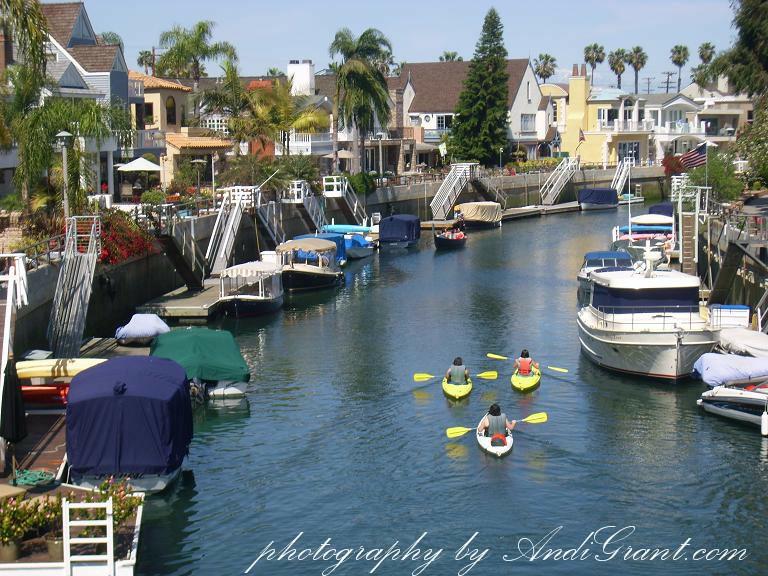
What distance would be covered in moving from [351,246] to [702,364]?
42849mm

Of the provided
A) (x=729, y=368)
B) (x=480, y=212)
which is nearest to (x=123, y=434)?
(x=729, y=368)

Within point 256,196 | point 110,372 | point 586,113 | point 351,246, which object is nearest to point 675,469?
point 110,372

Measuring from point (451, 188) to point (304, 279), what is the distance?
43.3 meters

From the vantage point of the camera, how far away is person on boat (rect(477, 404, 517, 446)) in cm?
3067

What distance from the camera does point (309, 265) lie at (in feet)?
199

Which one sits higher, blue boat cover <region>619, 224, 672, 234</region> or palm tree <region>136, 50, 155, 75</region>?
palm tree <region>136, 50, 155, 75</region>

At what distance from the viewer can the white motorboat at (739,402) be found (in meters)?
32.5

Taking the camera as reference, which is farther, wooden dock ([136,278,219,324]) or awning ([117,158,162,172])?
awning ([117,158,162,172])

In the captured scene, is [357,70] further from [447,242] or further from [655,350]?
[655,350]

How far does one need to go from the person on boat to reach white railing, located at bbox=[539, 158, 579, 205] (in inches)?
3262

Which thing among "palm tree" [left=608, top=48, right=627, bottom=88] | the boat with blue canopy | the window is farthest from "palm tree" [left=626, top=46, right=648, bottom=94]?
the boat with blue canopy

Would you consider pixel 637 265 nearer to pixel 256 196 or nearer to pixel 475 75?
pixel 256 196

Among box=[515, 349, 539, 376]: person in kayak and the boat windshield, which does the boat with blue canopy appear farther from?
the boat windshield

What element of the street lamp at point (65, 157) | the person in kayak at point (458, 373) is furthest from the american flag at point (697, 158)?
the street lamp at point (65, 157)
